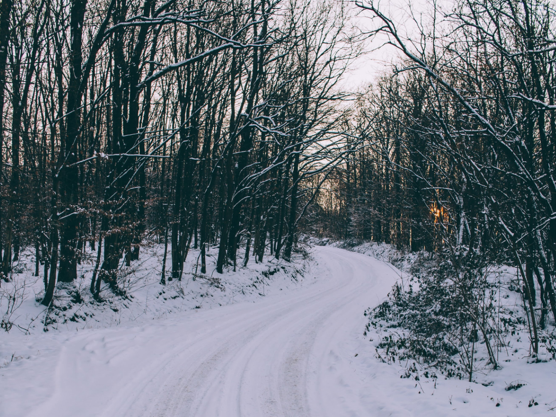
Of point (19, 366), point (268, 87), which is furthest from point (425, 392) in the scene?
point (268, 87)

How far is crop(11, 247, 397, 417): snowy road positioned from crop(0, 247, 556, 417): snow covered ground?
0.07 ft

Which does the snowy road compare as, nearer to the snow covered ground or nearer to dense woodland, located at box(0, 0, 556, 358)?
the snow covered ground

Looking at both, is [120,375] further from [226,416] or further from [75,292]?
[75,292]

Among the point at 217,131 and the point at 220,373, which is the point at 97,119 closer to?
the point at 217,131

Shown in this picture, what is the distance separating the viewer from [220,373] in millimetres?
5801

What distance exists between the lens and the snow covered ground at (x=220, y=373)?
4660 millimetres

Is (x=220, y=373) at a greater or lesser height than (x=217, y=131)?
lesser

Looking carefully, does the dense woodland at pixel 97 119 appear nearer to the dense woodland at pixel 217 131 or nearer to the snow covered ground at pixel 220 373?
the dense woodland at pixel 217 131

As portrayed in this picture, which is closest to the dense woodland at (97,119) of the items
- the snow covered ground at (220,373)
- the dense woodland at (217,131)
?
the dense woodland at (217,131)

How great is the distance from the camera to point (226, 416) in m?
4.39

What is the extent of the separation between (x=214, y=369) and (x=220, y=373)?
0.22 meters

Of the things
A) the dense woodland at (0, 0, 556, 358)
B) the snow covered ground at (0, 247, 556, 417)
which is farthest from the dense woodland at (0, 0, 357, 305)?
the snow covered ground at (0, 247, 556, 417)

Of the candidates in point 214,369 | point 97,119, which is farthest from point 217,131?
point 214,369

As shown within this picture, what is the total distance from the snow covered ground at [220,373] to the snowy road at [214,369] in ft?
0.07
